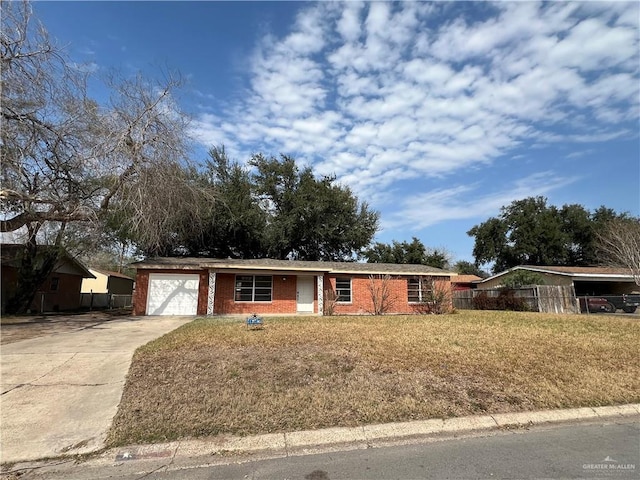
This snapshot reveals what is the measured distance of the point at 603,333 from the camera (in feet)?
33.7

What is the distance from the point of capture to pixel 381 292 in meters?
21.3

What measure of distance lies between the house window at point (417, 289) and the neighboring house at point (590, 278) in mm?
9834

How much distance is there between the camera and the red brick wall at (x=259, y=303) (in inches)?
756

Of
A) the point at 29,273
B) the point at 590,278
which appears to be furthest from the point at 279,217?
the point at 590,278

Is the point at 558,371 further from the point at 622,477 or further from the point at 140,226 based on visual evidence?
the point at 140,226

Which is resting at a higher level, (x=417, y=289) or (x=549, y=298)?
(x=417, y=289)

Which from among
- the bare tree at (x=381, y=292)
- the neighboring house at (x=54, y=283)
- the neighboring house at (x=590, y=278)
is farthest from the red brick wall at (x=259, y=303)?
the neighboring house at (x=590, y=278)

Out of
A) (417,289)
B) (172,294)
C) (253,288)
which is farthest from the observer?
(417,289)

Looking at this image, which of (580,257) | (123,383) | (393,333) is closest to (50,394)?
(123,383)

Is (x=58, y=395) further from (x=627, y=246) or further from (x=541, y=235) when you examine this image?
(x=541, y=235)

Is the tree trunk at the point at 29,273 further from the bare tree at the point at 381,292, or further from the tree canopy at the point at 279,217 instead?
the bare tree at the point at 381,292

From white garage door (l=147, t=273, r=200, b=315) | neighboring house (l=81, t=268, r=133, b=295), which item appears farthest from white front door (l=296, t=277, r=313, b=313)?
neighboring house (l=81, t=268, r=133, b=295)

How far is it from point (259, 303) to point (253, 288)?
0.85 m

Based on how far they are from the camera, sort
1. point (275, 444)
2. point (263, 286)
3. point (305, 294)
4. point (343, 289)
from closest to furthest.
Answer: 1. point (275, 444)
2. point (263, 286)
3. point (305, 294)
4. point (343, 289)
